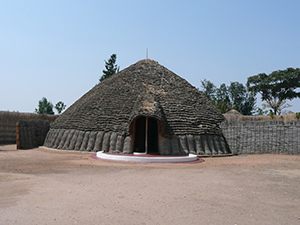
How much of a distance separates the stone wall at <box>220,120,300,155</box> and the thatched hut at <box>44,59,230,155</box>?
60 centimetres

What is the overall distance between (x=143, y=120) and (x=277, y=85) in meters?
29.7

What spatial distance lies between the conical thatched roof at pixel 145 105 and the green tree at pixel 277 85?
25.6 meters

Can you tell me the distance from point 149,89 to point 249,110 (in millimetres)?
40910

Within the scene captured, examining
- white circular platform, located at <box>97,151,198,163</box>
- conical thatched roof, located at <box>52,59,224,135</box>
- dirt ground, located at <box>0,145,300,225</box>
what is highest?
conical thatched roof, located at <box>52,59,224,135</box>

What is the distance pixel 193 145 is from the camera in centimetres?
1366

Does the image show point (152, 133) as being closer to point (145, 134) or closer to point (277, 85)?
point (145, 134)

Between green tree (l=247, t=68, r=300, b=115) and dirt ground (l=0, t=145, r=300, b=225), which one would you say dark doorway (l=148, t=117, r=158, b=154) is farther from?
green tree (l=247, t=68, r=300, b=115)

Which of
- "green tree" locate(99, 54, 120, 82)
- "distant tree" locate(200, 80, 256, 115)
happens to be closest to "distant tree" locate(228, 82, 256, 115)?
"distant tree" locate(200, 80, 256, 115)

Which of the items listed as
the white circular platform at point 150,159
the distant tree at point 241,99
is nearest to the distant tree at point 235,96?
the distant tree at point 241,99

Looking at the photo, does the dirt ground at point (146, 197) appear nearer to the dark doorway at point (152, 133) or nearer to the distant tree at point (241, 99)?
the dark doorway at point (152, 133)

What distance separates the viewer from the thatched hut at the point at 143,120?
44.4 feet

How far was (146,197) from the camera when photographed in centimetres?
559

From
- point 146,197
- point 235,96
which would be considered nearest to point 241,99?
point 235,96

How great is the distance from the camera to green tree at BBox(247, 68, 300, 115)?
3750 centimetres
